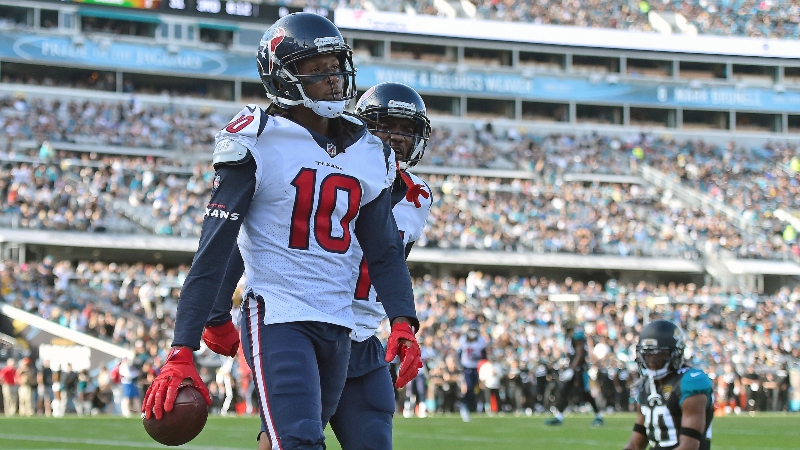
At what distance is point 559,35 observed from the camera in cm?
4750

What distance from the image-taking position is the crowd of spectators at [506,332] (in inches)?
814

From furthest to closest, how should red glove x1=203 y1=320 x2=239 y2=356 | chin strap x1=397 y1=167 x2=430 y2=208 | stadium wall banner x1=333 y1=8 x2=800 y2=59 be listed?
stadium wall banner x1=333 y1=8 x2=800 y2=59 → chin strap x1=397 y1=167 x2=430 y2=208 → red glove x1=203 y1=320 x2=239 y2=356

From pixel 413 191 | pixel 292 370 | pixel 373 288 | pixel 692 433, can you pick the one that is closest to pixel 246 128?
pixel 292 370

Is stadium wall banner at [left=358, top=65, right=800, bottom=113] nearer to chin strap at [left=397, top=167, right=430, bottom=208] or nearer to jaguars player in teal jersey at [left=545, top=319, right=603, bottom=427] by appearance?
jaguars player in teal jersey at [left=545, top=319, right=603, bottom=427]

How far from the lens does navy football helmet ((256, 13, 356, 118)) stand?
407cm

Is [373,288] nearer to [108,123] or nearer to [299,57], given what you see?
[299,57]

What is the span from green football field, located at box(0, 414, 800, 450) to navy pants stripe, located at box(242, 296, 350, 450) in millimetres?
6711

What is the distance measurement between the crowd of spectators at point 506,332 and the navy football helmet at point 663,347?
46.5ft

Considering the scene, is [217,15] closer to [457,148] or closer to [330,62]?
[457,148]

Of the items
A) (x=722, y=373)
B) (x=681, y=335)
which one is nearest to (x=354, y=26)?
(x=722, y=373)

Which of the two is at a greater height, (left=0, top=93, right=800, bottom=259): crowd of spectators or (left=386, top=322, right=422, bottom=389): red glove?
(left=0, top=93, right=800, bottom=259): crowd of spectators

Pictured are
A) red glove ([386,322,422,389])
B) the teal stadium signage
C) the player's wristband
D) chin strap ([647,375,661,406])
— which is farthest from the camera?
the teal stadium signage

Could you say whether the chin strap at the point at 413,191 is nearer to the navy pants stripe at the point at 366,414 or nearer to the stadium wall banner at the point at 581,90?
the navy pants stripe at the point at 366,414

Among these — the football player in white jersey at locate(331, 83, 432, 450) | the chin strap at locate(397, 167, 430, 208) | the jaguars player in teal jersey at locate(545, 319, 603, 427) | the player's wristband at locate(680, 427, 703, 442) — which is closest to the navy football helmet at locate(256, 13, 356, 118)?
the football player in white jersey at locate(331, 83, 432, 450)
